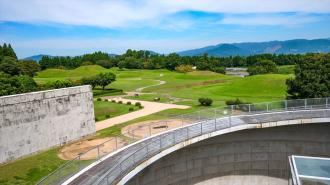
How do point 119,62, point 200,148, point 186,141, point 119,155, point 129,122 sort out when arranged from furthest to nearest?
point 119,62
point 129,122
point 200,148
point 186,141
point 119,155

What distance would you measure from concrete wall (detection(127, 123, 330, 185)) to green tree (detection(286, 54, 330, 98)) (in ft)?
54.2

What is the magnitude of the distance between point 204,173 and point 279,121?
7.86 m

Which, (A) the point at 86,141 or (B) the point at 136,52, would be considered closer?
(A) the point at 86,141

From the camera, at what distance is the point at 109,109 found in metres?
52.2

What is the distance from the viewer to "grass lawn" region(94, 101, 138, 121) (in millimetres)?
48756

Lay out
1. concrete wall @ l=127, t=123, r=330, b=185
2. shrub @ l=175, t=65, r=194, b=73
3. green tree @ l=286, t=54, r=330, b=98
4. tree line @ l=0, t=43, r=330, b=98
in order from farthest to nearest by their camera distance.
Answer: shrub @ l=175, t=65, r=194, b=73, tree line @ l=0, t=43, r=330, b=98, green tree @ l=286, t=54, r=330, b=98, concrete wall @ l=127, t=123, r=330, b=185

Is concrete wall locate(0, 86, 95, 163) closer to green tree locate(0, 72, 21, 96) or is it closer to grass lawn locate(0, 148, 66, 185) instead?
grass lawn locate(0, 148, 66, 185)

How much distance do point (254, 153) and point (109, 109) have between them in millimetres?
28612

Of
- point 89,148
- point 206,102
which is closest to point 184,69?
point 206,102

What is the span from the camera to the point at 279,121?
90.3ft

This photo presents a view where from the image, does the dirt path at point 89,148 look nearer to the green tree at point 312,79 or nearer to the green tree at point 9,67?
the green tree at point 312,79

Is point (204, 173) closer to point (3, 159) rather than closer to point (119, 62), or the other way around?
point (3, 159)

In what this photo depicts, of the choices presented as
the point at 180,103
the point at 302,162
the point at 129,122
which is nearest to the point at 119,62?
the point at 180,103

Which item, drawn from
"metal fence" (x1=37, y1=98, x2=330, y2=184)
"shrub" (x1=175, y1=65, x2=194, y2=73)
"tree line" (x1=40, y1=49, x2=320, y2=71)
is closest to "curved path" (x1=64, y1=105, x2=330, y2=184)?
"metal fence" (x1=37, y1=98, x2=330, y2=184)
